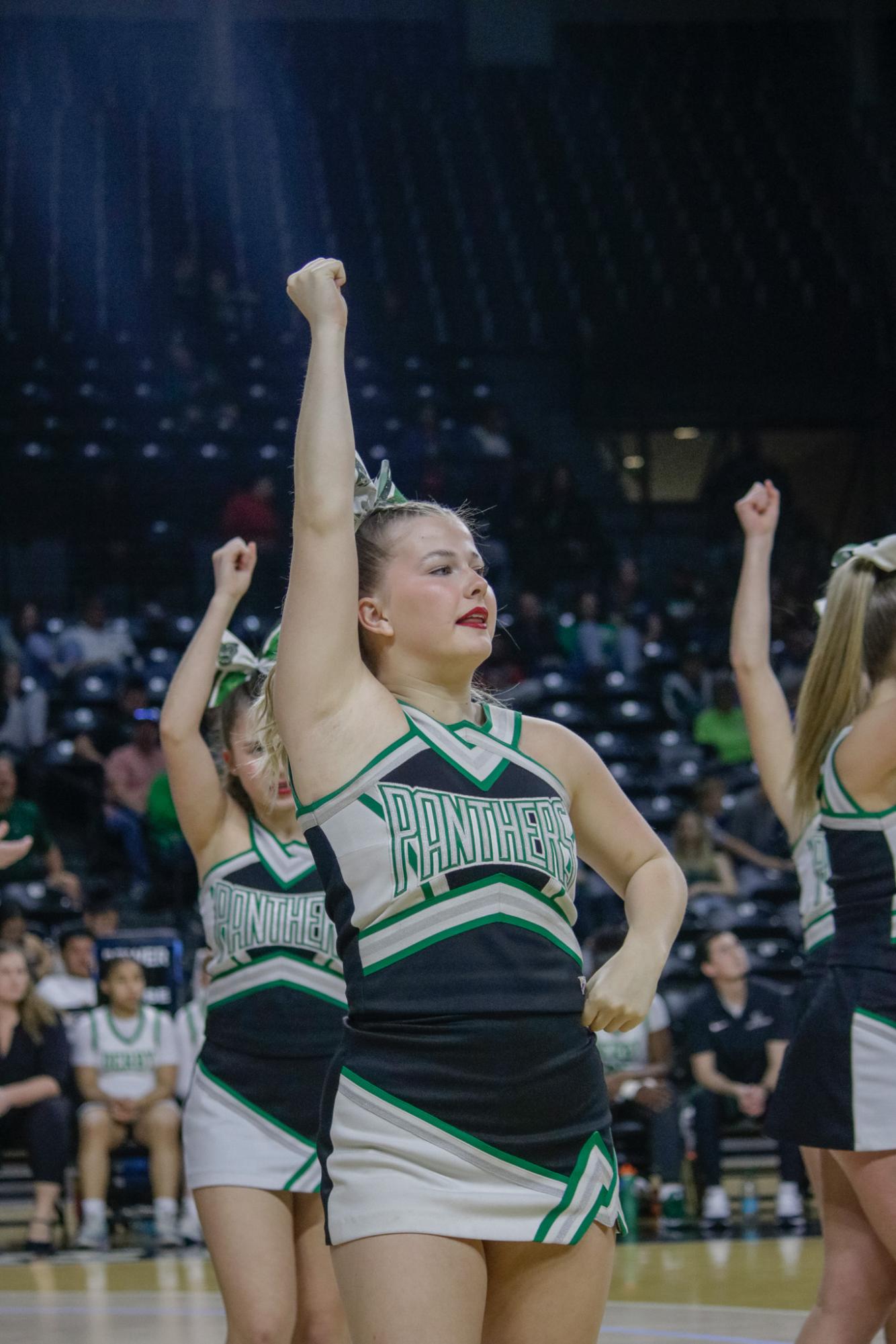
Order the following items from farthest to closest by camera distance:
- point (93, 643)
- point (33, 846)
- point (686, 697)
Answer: point (686, 697), point (93, 643), point (33, 846)

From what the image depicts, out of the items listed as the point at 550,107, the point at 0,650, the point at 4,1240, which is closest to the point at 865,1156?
the point at 4,1240

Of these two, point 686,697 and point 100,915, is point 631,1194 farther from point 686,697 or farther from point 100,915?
point 686,697

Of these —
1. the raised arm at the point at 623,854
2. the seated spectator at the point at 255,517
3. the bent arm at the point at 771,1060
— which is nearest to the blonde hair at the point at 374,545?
the raised arm at the point at 623,854

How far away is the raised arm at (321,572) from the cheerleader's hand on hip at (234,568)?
1.45 m

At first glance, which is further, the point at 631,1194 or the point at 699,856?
the point at 699,856

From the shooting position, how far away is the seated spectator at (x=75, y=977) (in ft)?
28.3

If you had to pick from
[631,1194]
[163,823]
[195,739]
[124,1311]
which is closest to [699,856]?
[631,1194]

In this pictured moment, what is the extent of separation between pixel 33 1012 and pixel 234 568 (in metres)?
4.87

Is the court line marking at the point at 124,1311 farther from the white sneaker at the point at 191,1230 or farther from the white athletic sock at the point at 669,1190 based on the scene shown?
the white athletic sock at the point at 669,1190

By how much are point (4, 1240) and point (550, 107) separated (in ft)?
54.9

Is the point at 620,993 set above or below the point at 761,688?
below

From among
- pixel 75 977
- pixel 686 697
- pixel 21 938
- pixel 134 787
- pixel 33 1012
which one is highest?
pixel 686 697

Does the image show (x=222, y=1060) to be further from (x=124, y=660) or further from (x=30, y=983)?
(x=124, y=660)

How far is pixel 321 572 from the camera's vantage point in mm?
2014
